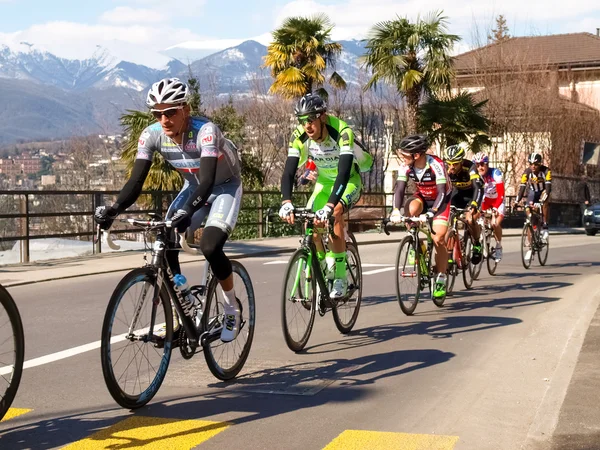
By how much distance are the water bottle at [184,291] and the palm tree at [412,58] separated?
28756 millimetres

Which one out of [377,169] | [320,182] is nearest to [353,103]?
[377,169]

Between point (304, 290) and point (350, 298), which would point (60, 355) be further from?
point (350, 298)

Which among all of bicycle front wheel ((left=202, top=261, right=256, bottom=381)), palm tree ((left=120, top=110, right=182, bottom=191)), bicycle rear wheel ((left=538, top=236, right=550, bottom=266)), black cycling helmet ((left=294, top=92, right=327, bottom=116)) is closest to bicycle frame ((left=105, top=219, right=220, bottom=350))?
bicycle front wheel ((left=202, top=261, right=256, bottom=381))

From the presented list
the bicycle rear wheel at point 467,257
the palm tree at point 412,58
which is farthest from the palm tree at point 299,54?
the bicycle rear wheel at point 467,257

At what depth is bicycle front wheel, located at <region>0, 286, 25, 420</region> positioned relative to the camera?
19.0ft

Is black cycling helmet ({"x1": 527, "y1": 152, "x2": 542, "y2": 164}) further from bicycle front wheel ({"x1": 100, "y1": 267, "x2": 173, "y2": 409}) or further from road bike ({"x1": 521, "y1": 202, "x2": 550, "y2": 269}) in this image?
bicycle front wheel ({"x1": 100, "y1": 267, "x2": 173, "y2": 409})

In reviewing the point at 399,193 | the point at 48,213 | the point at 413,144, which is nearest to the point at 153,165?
the point at 48,213

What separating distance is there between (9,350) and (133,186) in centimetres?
145

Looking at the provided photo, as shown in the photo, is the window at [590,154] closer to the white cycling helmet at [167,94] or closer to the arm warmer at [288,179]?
the arm warmer at [288,179]

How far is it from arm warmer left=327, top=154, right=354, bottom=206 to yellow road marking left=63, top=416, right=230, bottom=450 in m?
3.07

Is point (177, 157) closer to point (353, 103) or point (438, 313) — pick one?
point (438, 313)

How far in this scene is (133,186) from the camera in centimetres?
666

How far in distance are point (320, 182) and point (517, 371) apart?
287 centimetres

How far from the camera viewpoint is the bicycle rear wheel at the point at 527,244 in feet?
59.1
